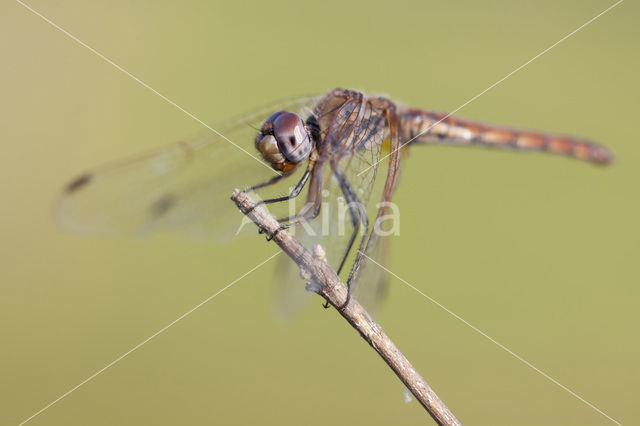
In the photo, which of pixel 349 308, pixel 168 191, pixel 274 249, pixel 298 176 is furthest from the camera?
pixel 274 249

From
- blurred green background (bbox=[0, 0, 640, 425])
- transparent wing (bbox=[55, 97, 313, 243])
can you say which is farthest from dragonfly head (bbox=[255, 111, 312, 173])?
blurred green background (bbox=[0, 0, 640, 425])

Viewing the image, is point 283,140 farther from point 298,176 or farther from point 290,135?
point 298,176

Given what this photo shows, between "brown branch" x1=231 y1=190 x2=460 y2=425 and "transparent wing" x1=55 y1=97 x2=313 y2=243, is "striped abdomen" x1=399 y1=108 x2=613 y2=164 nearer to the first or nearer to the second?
"transparent wing" x1=55 y1=97 x2=313 y2=243

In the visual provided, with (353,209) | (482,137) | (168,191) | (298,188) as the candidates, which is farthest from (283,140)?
(482,137)

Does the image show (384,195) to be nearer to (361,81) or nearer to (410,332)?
(410,332)

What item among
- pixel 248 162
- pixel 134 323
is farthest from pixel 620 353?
pixel 134 323
